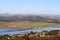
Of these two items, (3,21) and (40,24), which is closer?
(3,21)

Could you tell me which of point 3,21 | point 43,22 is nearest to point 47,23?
point 43,22

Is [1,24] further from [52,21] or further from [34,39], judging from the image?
[34,39]

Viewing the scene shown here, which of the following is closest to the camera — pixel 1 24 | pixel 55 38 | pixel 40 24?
pixel 55 38

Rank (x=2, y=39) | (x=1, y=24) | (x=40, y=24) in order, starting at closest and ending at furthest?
(x=2, y=39) < (x=1, y=24) < (x=40, y=24)

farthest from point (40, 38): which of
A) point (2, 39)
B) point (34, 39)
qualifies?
point (2, 39)

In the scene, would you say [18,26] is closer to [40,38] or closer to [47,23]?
[47,23]

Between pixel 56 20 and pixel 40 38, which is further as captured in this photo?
pixel 56 20

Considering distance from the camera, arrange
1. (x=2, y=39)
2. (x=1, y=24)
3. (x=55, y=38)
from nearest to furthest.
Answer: (x=55, y=38), (x=2, y=39), (x=1, y=24)

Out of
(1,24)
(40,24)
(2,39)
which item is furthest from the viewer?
(40,24)

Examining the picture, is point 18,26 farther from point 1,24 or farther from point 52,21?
point 52,21
